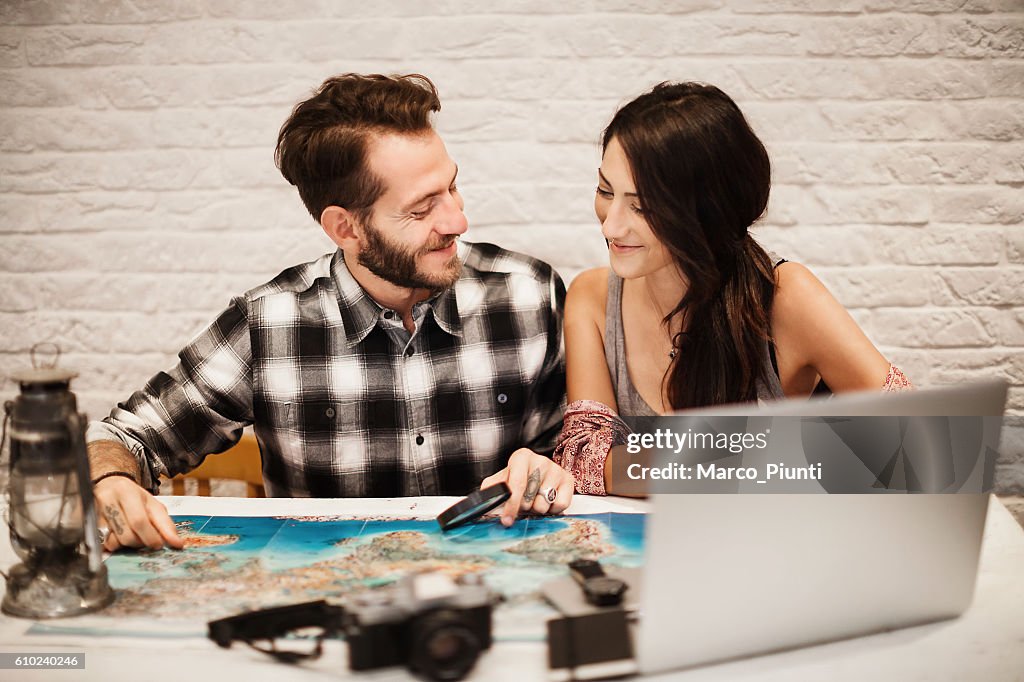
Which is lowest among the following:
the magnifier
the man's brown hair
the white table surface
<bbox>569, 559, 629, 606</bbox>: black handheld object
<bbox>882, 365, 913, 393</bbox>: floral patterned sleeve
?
the white table surface

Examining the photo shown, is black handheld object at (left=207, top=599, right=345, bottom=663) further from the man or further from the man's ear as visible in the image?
the man's ear

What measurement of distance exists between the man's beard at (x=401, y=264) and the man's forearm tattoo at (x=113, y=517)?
2.02 feet

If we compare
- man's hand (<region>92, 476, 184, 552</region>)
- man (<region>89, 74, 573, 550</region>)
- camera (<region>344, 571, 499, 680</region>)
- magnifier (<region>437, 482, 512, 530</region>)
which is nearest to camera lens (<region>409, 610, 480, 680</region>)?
camera (<region>344, 571, 499, 680</region>)

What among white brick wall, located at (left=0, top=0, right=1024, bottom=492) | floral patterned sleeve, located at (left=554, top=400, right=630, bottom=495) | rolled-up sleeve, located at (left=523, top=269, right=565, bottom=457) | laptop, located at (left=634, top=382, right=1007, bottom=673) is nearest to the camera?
laptop, located at (left=634, top=382, right=1007, bottom=673)

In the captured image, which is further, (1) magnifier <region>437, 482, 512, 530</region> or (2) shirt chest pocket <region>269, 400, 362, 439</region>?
(2) shirt chest pocket <region>269, 400, 362, 439</region>

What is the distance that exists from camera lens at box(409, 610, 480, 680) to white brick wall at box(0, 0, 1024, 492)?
1169 mm

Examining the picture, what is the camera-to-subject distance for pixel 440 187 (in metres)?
1.57

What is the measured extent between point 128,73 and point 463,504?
1299 millimetres

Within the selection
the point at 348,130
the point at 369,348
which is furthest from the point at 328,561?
the point at 348,130

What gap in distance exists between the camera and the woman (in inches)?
55.7

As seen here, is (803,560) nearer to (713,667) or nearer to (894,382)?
(713,667)

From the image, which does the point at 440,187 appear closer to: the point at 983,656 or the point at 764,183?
the point at 764,183

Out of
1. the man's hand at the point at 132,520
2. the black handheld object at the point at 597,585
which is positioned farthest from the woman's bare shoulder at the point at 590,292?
the man's hand at the point at 132,520

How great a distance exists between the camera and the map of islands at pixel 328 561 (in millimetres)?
968
